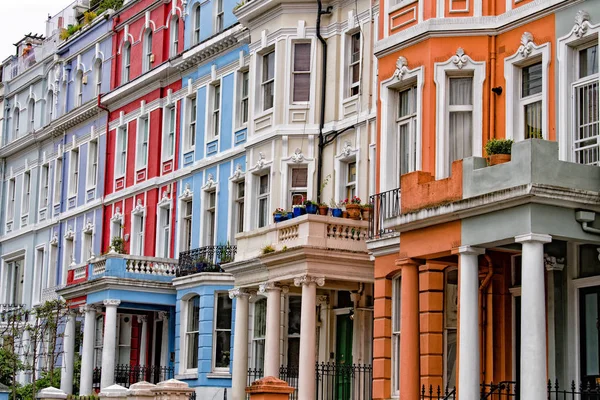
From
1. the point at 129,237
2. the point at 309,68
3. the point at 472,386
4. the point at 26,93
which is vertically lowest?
the point at 472,386

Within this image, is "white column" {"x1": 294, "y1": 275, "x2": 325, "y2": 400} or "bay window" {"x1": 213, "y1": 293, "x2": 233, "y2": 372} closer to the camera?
"white column" {"x1": 294, "y1": 275, "x2": 325, "y2": 400}

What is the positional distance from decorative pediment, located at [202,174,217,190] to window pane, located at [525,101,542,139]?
14770 millimetres

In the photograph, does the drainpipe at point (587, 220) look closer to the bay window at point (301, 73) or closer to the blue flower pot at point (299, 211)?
the blue flower pot at point (299, 211)

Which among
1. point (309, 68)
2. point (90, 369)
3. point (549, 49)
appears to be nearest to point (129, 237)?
point (90, 369)

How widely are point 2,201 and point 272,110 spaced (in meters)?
23.2

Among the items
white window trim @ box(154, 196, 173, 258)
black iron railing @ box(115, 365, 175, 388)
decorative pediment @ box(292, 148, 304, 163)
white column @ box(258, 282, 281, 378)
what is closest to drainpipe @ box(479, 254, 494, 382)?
white column @ box(258, 282, 281, 378)

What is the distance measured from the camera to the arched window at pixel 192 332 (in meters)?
35.7

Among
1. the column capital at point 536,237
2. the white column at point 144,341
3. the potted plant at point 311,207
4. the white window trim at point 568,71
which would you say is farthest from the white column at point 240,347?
the column capital at point 536,237

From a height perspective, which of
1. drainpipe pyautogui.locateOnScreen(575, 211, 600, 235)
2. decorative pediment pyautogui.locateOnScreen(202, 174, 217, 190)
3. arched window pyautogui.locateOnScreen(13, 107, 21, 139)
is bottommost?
drainpipe pyautogui.locateOnScreen(575, 211, 600, 235)

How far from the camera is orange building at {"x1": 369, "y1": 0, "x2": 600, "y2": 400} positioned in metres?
19.9

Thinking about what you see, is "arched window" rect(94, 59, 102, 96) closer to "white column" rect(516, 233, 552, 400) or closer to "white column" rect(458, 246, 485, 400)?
"white column" rect(458, 246, 485, 400)

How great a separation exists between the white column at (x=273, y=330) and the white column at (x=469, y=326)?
885 centimetres

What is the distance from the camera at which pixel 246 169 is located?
112 ft

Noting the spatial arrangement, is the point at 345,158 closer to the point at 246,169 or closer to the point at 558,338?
the point at 246,169
